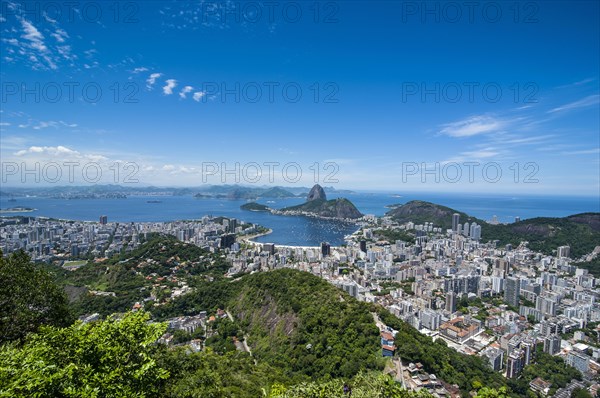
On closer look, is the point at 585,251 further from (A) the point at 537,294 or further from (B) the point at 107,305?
(B) the point at 107,305

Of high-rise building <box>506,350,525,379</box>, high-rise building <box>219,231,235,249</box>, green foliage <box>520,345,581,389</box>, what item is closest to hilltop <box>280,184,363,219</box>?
high-rise building <box>219,231,235,249</box>

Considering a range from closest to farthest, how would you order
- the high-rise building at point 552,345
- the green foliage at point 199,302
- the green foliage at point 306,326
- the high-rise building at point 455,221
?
the green foliage at point 306,326 < the high-rise building at point 552,345 < the green foliage at point 199,302 < the high-rise building at point 455,221

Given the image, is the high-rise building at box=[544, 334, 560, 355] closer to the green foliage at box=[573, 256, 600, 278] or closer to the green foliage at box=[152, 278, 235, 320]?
the green foliage at box=[573, 256, 600, 278]

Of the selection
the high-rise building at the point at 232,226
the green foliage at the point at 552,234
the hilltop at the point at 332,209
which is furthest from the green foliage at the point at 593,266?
the high-rise building at the point at 232,226

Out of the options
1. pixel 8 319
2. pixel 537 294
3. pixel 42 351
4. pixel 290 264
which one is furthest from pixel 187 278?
pixel 537 294

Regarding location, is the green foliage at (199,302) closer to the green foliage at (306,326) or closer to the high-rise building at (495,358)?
the green foliage at (306,326)
